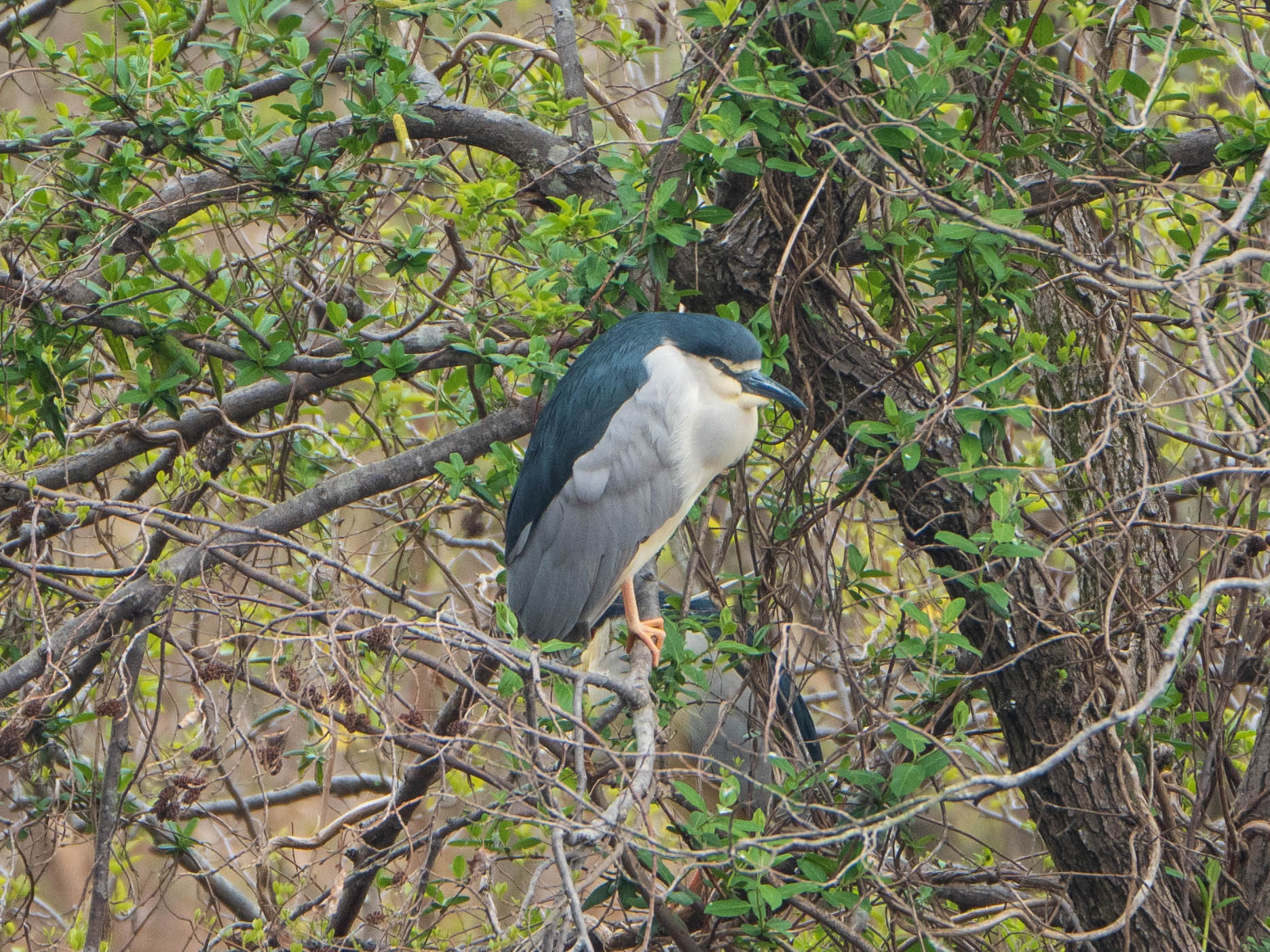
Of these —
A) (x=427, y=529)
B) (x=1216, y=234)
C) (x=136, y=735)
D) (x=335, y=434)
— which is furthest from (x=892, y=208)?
(x=136, y=735)

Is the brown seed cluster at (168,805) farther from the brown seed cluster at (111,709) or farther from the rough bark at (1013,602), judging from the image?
the rough bark at (1013,602)

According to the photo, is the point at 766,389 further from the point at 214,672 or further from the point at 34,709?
the point at 34,709

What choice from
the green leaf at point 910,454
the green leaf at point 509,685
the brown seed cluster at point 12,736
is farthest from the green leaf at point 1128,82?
the brown seed cluster at point 12,736

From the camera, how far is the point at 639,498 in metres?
2.76

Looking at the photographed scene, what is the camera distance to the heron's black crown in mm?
2480

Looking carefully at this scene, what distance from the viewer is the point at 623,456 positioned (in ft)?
Result: 9.02

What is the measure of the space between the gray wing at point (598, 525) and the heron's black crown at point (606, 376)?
0.05 meters

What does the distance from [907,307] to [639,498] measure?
76cm

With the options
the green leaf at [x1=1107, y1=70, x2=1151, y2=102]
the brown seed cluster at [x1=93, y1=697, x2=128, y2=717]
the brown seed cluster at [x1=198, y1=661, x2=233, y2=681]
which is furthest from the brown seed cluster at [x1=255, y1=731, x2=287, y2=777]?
the green leaf at [x1=1107, y1=70, x2=1151, y2=102]

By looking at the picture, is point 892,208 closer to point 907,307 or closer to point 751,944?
point 907,307

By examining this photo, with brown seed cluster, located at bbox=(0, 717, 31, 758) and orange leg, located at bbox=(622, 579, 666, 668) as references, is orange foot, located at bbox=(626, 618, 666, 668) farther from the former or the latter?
brown seed cluster, located at bbox=(0, 717, 31, 758)

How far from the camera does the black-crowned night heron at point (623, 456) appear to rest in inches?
100

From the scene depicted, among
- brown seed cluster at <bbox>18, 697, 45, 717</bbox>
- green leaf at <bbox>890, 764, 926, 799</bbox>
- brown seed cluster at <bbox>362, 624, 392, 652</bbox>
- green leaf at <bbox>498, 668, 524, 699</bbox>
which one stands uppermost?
brown seed cluster at <bbox>362, 624, 392, 652</bbox>

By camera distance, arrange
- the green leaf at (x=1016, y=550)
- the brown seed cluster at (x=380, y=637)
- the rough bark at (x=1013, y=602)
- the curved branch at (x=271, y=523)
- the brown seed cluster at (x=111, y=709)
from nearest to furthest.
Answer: the brown seed cluster at (x=380, y=637), the brown seed cluster at (x=111, y=709), the green leaf at (x=1016, y=550), the curved branch at (x=271, y=523), the rough bark at (x=1013, y=602)
